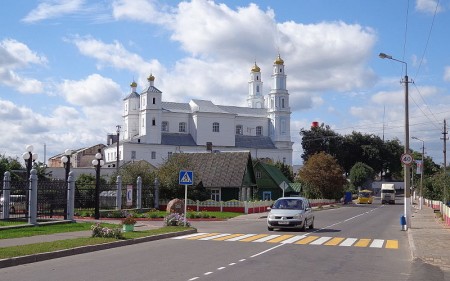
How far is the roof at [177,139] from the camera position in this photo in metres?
118

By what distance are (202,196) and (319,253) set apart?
34.8m

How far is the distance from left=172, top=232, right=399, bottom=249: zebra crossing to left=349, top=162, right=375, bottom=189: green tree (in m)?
92.4

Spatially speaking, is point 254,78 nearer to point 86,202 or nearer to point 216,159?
point 216,159

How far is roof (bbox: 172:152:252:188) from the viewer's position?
5497 centimetres

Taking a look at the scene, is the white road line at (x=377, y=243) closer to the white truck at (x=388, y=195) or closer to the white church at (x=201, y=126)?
the white truck at (x=388, y=195)

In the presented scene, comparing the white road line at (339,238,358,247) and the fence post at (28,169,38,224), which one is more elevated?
the fence post at (28,169,38,224)

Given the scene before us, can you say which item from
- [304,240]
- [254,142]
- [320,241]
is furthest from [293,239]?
[254,142]

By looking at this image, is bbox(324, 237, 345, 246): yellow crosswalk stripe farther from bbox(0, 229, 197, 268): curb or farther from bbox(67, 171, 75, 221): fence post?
bbox(67, 171, 75, 221): fence post

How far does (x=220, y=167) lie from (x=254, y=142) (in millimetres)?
70164

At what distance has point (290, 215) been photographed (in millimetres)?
26172

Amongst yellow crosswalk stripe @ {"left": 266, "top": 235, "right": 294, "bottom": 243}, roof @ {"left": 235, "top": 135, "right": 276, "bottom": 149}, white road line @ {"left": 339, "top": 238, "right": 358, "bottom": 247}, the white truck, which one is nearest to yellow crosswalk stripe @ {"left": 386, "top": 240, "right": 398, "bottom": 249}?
white road line @ {"left": 339, "top": 238, "right": 358, "bottom": 247}

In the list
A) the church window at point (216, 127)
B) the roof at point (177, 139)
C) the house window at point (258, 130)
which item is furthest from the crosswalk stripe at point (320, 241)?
the house window at point (258, 130)

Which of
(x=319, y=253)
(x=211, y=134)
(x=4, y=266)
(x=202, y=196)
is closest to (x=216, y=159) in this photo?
(x=202, y=196)

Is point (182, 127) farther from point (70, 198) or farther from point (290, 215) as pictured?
point (290, 215)
